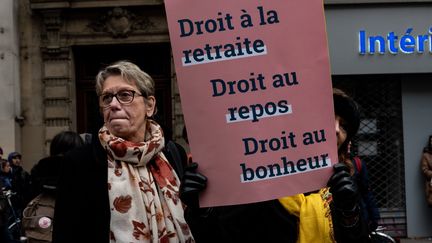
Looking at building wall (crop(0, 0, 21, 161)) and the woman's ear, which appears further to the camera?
building wall (crop(0, 0, 21, 161))

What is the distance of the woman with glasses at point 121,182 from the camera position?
2.95 m

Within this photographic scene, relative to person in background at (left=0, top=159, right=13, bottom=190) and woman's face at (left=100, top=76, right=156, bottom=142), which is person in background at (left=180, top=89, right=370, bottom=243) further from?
person in background at (left=0, top=159, right=13, bottom=190)

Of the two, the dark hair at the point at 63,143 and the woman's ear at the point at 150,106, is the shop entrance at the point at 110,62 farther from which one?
the woman's ear at the point at 150,106

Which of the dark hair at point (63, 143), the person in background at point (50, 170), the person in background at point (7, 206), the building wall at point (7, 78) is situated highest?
the building wall at point (7, 78)

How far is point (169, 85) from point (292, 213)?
1034 centimetres

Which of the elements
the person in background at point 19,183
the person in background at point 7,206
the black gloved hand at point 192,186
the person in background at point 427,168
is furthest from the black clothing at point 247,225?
the person in background at point 427,168

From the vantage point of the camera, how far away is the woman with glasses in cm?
295

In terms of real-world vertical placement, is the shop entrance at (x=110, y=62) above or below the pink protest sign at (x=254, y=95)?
above

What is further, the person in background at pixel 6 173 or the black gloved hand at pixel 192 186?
the person in background at pixel 6 173

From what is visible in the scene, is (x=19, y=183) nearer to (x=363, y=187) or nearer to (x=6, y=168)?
A: (x=6, y=168)

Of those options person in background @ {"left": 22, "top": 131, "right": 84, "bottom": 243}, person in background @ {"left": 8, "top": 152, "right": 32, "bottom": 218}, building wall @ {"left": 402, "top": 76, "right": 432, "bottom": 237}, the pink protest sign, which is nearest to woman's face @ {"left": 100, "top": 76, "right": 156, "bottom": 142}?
the pink protest sign

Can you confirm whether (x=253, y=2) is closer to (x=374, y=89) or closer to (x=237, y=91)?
(x=237, y=91)

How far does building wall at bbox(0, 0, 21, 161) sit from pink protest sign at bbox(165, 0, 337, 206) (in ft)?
33.7

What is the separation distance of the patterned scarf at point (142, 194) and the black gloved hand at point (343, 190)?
0.78 meters
